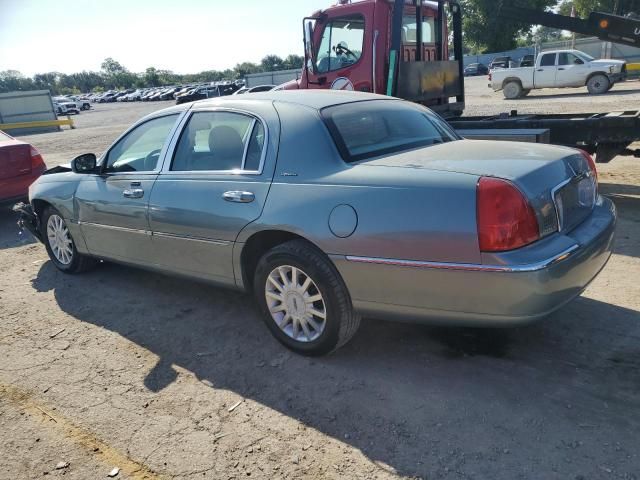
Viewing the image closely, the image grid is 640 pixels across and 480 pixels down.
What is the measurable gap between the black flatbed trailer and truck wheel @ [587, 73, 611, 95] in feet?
56.1

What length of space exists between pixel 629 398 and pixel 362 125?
2.22m

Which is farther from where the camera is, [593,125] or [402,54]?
[402,54]

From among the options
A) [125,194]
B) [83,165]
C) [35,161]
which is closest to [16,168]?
[35,161]

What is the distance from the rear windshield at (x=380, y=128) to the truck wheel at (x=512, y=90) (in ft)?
68.4

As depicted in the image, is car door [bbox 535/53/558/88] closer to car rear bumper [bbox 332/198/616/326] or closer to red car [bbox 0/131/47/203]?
red car [bbox 0/131/47/203]

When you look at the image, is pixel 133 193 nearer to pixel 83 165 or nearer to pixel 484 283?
pixel 83 165

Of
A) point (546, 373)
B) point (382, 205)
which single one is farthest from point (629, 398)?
point (382, 205)

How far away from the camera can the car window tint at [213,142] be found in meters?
3.70

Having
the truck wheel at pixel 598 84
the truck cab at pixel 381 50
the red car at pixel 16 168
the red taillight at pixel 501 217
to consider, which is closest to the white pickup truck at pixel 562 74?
the truck wheel at pixel 598 84

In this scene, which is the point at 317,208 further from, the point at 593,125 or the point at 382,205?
the point at 593,125

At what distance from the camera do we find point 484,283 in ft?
8.81

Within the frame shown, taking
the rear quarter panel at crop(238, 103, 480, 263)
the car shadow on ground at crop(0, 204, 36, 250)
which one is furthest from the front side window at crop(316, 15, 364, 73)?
the car shadow on ground at crop(0, 204, 36, 250)

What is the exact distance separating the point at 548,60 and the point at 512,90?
1802mm

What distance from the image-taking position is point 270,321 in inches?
141
